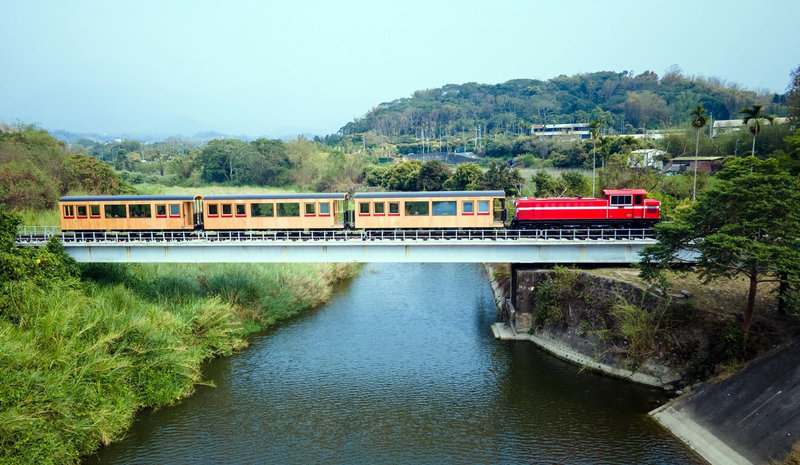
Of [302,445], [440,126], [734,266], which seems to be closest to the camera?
[302,445]

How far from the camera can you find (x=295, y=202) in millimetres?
29266

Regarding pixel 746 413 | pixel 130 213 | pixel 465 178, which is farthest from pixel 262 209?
pixel 465 178

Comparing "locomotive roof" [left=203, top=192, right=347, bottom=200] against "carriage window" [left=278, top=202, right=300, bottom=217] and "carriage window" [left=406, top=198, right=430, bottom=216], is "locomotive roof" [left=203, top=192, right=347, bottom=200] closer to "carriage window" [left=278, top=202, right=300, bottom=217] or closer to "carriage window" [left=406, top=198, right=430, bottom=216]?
"carriage window" [left=278, top=202, right=300, bottom=217]

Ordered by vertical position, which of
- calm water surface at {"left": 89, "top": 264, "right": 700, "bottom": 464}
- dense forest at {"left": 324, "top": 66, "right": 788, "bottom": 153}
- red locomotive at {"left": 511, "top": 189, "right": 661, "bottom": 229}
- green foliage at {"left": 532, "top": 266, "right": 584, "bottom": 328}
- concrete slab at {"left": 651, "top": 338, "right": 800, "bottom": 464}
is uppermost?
dense forest at {"left": 324, "top": 66, "right": 788, "bottom": 153}

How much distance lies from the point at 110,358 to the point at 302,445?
787 cm

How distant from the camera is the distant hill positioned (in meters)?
126

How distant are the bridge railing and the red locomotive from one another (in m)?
0.62

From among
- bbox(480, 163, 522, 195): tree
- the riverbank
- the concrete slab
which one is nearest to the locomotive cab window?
the riverbank

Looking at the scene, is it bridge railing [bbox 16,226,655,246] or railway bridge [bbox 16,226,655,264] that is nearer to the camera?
railway bridge [bbox 16,226,655,264]

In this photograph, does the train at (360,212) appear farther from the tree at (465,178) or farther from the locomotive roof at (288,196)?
the tree at (465,178)

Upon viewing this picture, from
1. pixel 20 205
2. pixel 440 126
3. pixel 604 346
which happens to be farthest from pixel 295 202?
pixel 440 126

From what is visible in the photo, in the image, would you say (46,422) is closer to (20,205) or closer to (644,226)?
(644,226)

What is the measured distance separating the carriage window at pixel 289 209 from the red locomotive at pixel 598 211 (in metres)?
11.8

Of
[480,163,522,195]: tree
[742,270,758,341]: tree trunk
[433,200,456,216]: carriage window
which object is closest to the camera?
[742,270,758,341]: tree trunk
